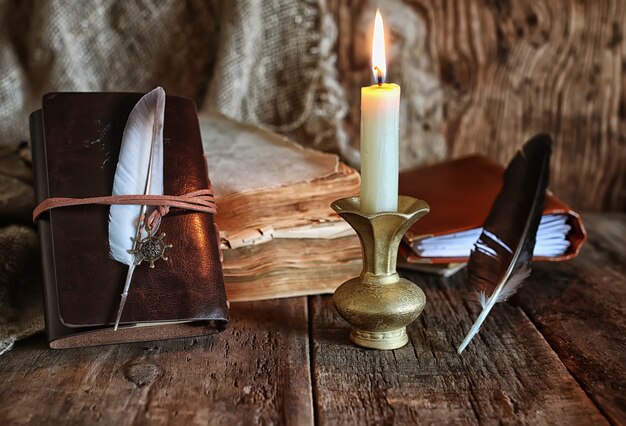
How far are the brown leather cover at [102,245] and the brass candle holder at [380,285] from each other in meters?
0.17

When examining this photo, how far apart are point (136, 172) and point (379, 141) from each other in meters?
0.33

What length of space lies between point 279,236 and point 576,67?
86cm

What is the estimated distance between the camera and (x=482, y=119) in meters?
1.69

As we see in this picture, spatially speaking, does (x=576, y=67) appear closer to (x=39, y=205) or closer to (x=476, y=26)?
(x=476, y=26)

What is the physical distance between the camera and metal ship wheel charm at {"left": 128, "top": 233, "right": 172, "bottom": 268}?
974 mm

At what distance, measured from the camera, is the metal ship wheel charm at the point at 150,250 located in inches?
38.3

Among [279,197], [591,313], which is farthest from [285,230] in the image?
[591,313]

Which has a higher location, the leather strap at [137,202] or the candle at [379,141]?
the candle at [379,141]

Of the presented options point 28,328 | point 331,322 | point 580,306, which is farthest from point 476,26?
point 28,328

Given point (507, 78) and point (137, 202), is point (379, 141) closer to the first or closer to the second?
point (137, 202)

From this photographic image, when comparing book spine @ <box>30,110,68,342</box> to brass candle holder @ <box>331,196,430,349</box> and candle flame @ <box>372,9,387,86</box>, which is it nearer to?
brass candle holder @ <box>331,196,430,349</box>

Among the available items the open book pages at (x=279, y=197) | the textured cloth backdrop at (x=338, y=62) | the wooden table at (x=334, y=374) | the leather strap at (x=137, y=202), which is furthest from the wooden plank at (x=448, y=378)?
A: the textured cloth backdrop at (x=338, y=62)

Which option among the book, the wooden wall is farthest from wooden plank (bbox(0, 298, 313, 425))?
the wooden wall

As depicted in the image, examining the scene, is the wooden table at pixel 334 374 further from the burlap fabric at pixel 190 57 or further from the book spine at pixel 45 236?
the burlap fabric at pixel 190 57
